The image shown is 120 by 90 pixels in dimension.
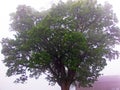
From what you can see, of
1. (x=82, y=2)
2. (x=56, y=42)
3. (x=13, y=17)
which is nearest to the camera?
(x=56, y=42)

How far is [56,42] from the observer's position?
34.1 m

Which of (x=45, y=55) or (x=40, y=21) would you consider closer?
(x=45, y=55)

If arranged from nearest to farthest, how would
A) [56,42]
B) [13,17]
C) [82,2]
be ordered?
1. [56,42]
2. [82,2]
3. [13,17]

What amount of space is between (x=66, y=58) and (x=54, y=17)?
15.4 ft

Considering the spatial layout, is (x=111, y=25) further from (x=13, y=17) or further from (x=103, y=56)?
(x=13, y=17)

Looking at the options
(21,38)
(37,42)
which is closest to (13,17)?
(21,38)

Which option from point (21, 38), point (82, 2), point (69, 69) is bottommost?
point (69, 69)

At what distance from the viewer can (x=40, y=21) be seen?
121 ft

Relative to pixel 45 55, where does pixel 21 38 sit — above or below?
above

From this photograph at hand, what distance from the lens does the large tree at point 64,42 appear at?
34.1 m

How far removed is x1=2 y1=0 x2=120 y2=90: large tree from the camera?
3409 cm

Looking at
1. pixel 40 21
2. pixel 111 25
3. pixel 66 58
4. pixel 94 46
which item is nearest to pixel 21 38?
pixel 40 21

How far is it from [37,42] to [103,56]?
786 cm

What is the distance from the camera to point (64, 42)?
3353 cm
